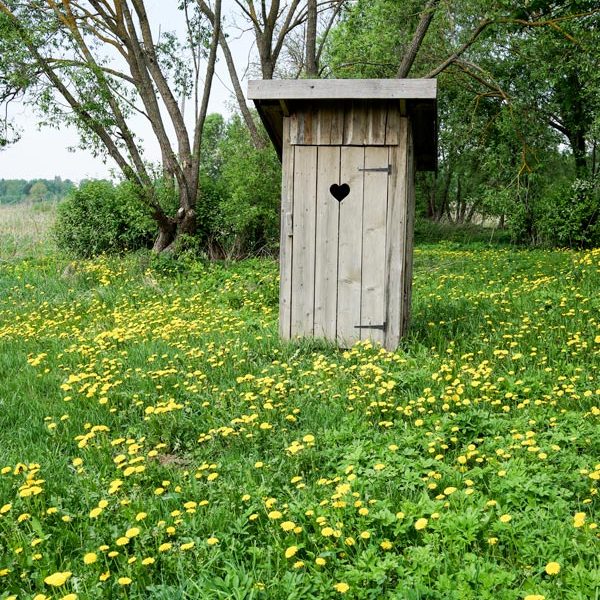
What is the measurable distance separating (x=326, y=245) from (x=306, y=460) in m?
2.86

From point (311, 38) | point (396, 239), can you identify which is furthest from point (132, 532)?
point (311, 38)

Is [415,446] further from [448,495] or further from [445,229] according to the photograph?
[445,229]

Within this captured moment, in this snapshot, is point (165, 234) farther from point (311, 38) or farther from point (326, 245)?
point (326, 245)

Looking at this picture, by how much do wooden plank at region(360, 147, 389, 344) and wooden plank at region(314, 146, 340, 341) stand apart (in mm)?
262

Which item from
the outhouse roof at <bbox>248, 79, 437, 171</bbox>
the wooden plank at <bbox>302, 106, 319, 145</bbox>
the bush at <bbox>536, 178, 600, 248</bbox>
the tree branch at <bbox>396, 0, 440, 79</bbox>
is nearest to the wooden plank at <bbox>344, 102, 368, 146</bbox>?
the outhouse roof at <bbox>248, 79, 437, 171</bbox>

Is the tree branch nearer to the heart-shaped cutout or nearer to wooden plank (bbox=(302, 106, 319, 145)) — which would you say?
wooden plank (bbox=(302, 106, 319, 145))

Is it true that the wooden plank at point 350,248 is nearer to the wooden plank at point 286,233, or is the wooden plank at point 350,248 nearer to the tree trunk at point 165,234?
the wooden plank at point 286,233

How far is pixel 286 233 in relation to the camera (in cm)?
644

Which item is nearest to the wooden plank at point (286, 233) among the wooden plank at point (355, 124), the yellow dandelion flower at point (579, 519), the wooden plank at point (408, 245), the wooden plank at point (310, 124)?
the wooden plank at point (310, 124)

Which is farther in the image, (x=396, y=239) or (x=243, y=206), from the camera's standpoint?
(x=243, y=206)

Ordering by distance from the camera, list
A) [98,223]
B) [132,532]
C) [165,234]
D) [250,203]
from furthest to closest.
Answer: [98,223], [250,203], [165,234], [132,532]

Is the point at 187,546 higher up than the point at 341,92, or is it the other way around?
the point at 341,92

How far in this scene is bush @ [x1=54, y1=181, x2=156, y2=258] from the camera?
13.8m

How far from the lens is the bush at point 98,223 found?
1380cm
